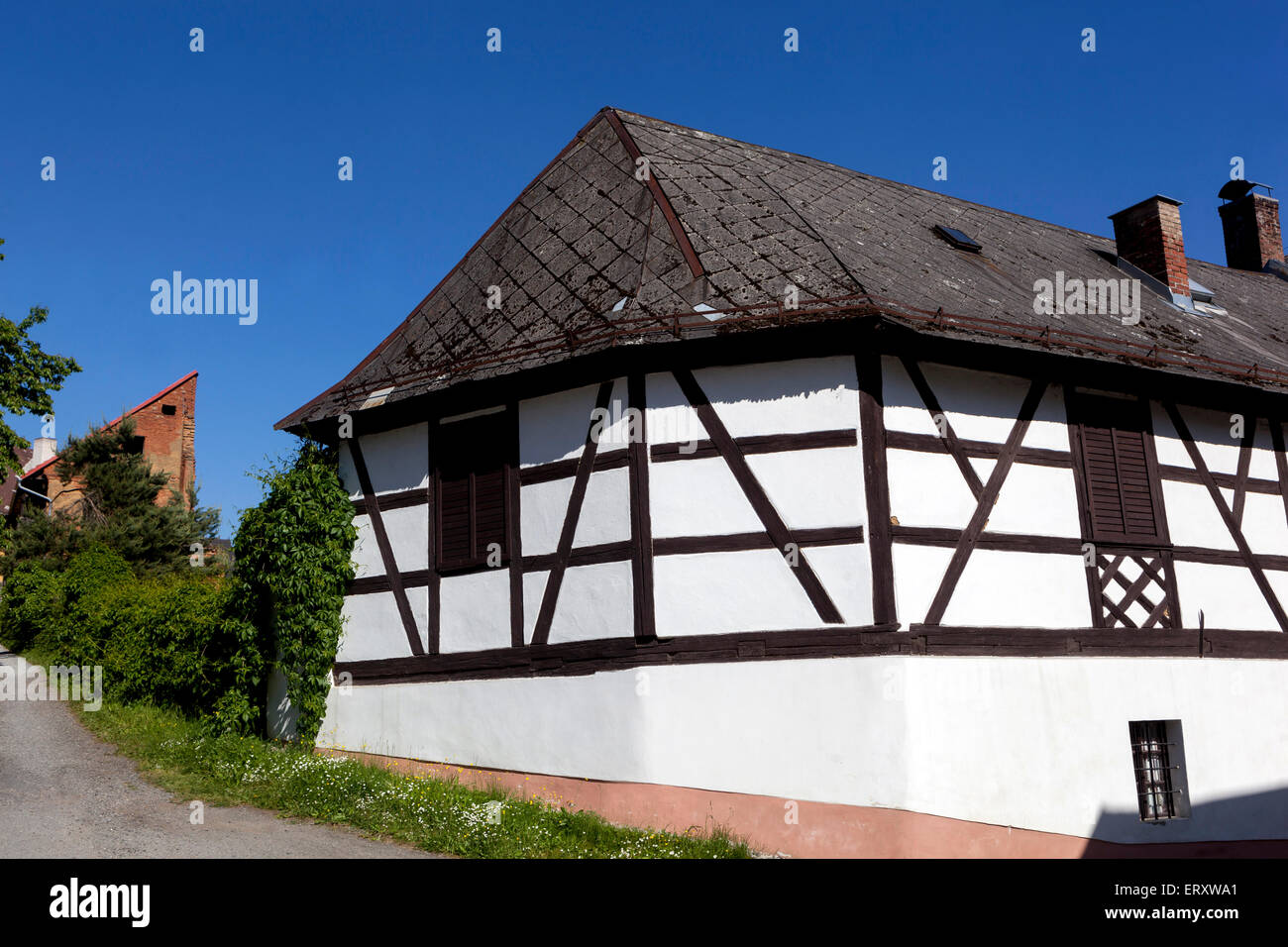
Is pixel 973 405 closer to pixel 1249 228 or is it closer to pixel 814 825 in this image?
pixel 814 825

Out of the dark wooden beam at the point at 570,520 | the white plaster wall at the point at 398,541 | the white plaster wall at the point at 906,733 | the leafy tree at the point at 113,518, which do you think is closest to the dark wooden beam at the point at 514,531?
the dark wooden beam at the point at 570,520

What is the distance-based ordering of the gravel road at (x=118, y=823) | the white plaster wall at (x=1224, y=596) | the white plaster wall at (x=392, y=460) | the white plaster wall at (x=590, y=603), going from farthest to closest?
the white plaster wall at (x=392, y=460), the white plaster wall at (x=1224, y=596), the white plaster wall at (x=590, y=603), the gravel road at (x=118, y=823)

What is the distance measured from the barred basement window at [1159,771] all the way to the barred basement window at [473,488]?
692cm

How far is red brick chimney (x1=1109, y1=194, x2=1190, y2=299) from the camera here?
1546 cm

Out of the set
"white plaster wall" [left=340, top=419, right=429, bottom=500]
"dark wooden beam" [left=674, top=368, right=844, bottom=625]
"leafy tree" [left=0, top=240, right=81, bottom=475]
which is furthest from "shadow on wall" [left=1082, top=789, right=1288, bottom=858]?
"leafy tree" [left=0, top=240, right=81, bottom=475]

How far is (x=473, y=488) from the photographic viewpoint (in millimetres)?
11484

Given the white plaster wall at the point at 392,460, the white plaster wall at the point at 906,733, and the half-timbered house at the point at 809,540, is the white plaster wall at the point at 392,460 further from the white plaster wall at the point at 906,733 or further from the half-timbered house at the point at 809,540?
the white plaster wall at the point at 906,733

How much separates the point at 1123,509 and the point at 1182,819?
3224 mm

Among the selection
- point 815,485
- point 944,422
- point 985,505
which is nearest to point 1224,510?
point 985,505

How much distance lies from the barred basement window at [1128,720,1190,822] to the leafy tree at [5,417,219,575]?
70.5 ft

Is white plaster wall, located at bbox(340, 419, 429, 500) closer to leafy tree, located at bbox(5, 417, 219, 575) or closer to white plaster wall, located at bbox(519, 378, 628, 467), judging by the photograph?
white plaster wall, located at bbox(519, 378, 628, 467)

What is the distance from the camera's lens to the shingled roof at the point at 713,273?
10586mm

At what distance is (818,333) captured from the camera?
10070 mm
